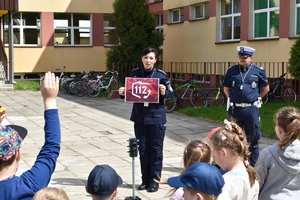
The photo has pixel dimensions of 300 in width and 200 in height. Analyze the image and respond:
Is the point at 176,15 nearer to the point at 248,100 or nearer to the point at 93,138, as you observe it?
the point at 93,138

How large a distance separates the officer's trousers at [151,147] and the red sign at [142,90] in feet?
1.18

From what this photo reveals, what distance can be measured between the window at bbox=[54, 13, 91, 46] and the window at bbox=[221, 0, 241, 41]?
10.7 meters

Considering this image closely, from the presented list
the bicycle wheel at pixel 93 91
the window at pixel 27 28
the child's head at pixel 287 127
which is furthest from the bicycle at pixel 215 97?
the window at pixel 27 28

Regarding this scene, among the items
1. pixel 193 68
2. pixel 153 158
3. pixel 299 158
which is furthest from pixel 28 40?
pixel 299 158

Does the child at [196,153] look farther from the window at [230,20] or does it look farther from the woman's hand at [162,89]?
the window at [230,20]

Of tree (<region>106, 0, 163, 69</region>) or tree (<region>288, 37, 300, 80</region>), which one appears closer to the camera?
tree (<region>288, 37, 300, 80</region>)

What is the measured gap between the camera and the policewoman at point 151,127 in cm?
727

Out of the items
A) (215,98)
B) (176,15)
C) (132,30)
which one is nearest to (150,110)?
(215,98)

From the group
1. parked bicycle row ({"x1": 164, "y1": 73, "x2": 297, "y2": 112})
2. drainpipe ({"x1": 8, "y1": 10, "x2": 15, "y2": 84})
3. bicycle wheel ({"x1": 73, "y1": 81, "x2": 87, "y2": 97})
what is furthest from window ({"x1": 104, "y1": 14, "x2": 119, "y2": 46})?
parked bicycle row ({"x1": 164, "y1": 73, "x2": 297, "y2": 112})

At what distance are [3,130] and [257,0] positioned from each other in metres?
18.2

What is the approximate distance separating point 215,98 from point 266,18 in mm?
3812

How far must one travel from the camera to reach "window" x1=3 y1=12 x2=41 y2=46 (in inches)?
1179

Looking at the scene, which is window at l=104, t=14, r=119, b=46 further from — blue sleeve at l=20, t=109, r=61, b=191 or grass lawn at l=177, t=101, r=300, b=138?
blue sleeve at l=20, t=109, r=61, b=191

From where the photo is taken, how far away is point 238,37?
21484 millimetres
